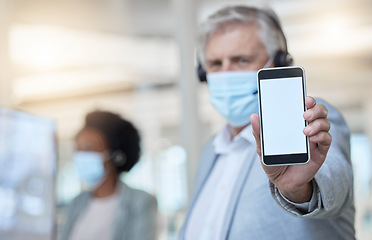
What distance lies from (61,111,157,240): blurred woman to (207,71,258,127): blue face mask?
1325mm

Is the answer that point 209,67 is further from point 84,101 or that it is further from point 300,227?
point 84,101

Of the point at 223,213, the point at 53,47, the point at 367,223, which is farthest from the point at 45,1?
the point at 223,213

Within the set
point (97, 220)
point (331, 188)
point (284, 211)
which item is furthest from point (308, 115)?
point (97, 220)

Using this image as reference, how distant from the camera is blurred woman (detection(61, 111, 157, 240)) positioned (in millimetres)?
2688

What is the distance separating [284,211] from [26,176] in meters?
1.08

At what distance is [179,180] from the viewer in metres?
5.62

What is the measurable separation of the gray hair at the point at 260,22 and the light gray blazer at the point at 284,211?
0.29 m

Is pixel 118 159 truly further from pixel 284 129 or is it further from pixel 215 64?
pixel 284 129

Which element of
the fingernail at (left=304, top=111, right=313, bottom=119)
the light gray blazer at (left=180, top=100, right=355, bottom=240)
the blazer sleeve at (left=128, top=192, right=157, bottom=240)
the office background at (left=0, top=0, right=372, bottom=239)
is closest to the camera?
the fingernail at (left=304, top=111, right=313, bottom=119)

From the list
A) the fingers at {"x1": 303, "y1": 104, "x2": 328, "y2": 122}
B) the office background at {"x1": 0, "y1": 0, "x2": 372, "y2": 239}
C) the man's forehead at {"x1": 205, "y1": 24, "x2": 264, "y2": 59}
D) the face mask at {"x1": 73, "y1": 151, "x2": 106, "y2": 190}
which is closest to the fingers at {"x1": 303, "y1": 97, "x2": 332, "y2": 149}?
the fingers at {"x1": 303, "y1": 104, "x2": 328, "y2": 122}

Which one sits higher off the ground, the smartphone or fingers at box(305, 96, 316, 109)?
Result: fingers at box(305, 96, 316, 109)

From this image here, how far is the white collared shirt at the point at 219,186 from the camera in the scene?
1.47 metres

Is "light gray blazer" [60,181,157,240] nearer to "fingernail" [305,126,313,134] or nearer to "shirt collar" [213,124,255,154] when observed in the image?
"shirt collar" [213,124,255,154]

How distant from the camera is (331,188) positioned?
3.52 ft
